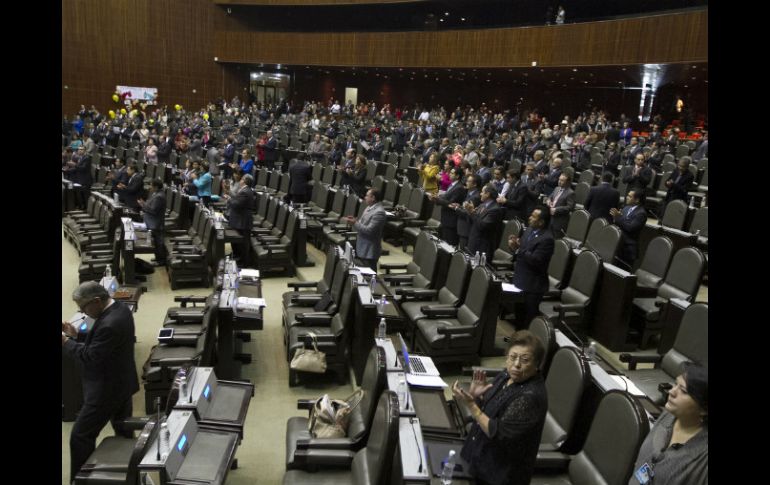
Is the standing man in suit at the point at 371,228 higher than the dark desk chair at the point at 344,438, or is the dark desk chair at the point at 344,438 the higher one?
the standing man in suit at the point at 371,228

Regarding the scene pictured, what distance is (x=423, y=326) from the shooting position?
5.27 m

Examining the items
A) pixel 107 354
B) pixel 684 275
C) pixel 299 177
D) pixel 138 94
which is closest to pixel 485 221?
pixel 684 275

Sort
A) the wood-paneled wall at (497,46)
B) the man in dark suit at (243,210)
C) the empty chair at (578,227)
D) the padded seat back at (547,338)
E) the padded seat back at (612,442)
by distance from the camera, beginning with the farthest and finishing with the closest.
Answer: the wood-paneled wall at (497,46) < the man in dark suit at (243,210) < the empty chair at (578,227) < the padded seat back at (547,338) < the padded seat back at (612,442)

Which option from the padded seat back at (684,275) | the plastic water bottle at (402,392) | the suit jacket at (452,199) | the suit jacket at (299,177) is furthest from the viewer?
the suit jacket at (299,177)

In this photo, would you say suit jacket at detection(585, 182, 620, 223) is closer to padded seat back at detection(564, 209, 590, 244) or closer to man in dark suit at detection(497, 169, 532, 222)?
padded seat back at detection(564, 209, 590, 244)

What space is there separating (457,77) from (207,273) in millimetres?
20334

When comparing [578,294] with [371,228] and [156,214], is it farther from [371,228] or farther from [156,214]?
[156,214]

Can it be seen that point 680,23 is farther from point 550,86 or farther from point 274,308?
point 274,308

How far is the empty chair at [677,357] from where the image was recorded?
3965 millimetres

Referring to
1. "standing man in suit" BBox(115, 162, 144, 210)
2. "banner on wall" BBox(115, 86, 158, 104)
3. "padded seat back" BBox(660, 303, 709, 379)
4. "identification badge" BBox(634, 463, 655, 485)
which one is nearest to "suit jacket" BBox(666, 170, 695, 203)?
"padded seat back" BBox(660, 303, 709, 379)

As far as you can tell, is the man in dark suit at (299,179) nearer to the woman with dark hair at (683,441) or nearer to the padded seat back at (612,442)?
the padded seat back at (612,442)

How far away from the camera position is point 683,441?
227 centimetres

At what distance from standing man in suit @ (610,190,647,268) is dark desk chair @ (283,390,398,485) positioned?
434 cm

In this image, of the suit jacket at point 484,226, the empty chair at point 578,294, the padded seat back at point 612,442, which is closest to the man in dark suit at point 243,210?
the suit jacket at point 484,226
